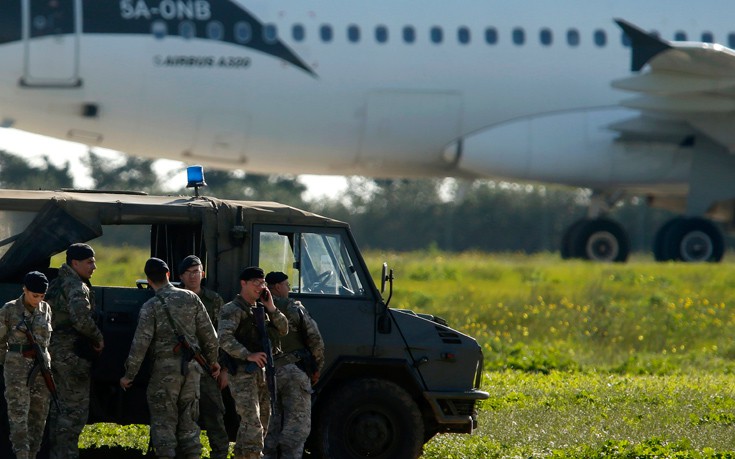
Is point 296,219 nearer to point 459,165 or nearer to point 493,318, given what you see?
point 493,318

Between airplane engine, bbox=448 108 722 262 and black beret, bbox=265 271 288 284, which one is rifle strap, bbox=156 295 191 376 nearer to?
black beret, bbox=265 271 288 284

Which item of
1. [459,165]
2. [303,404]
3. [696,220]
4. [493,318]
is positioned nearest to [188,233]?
[303,404]

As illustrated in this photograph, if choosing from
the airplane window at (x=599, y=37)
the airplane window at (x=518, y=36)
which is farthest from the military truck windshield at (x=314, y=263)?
the airplane window at (x=599, y=37)

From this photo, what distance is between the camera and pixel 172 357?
33.2 ft

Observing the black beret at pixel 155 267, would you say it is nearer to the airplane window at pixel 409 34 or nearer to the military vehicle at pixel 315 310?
the military vehicle at pixel 315 310

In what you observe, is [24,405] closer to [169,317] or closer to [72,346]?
[72,346]

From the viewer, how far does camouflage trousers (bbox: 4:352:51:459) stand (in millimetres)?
9789

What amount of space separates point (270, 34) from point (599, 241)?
25.8ft

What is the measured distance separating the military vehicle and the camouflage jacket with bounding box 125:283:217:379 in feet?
1.73

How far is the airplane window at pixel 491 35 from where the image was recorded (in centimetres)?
2541

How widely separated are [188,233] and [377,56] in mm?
13839

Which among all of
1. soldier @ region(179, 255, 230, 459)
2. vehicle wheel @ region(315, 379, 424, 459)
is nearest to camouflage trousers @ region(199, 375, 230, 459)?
soldier @ region(179, 255, 230, 459)

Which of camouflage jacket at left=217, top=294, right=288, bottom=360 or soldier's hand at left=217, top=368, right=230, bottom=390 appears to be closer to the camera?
camouflage jacket at left=217, top=294, right=288, bottom=360

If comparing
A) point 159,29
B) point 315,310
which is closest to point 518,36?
point 159,29
